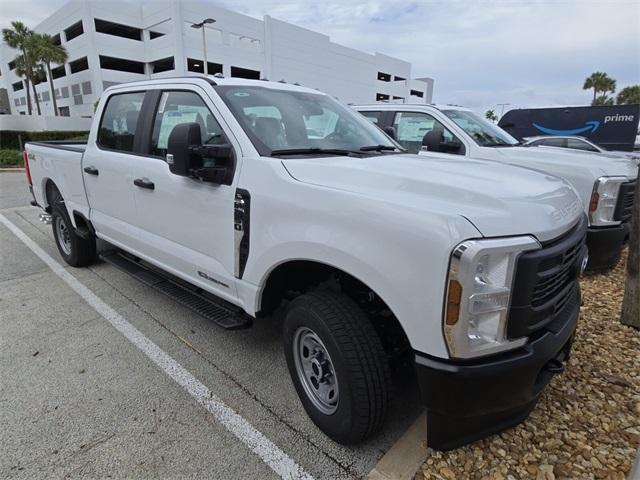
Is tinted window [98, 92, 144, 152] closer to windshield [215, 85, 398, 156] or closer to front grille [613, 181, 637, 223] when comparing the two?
windshield [215, 85, 398, 156]

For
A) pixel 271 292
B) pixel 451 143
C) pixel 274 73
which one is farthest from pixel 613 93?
pixel 271 292

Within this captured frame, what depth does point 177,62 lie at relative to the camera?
119 ft

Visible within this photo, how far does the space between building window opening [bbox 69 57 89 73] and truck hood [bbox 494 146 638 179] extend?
145 feet

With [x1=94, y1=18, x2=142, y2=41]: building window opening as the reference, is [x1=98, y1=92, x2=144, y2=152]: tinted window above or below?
below

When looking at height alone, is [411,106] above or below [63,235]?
above

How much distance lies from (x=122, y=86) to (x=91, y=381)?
9.10 feet

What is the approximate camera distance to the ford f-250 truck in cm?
170

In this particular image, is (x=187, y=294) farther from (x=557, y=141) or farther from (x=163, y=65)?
(x=163, y=65)

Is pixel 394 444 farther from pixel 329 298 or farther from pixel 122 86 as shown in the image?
pixel 122 86

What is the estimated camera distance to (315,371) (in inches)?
95.4

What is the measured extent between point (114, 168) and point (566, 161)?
15.2 feet

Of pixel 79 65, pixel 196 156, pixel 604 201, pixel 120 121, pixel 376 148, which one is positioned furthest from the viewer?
pixel 79 65

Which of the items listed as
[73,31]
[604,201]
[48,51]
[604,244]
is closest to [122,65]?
[73,31]

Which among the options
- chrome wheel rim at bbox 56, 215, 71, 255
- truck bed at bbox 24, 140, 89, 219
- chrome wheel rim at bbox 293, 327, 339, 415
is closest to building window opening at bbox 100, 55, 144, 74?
truck bed at bbox 24, 140, 89, 219
